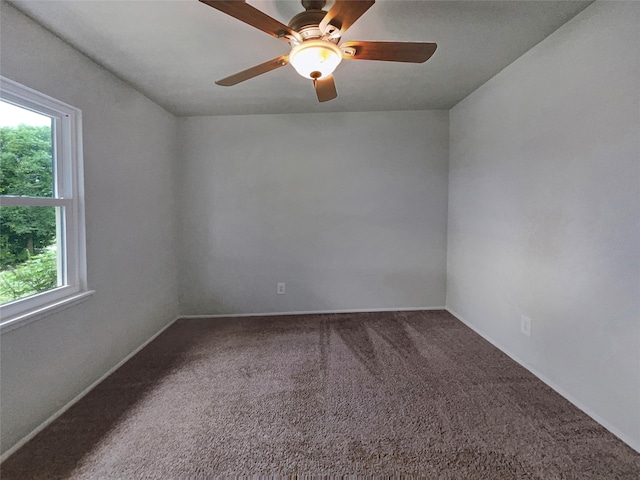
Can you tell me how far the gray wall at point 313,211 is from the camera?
9.98 feet

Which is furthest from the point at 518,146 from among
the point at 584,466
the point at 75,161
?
the point at 75,161

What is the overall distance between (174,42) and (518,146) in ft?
8.11

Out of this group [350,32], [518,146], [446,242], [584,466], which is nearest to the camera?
[584,466]

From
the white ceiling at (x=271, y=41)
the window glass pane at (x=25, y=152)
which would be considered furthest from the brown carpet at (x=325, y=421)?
the white ceiling at (x=271, y=41)

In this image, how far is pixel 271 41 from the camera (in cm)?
173

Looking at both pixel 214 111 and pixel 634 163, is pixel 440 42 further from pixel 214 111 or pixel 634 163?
pixel 214 111

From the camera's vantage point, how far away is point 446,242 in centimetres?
317

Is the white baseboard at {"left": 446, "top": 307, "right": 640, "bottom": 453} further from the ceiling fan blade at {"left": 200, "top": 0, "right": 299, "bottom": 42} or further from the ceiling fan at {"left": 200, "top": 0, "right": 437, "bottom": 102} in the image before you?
the ceiling fan blade at {"left": 200, "top": 0, "right": 299, "bottom": 42}

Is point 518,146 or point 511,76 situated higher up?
point 511,76

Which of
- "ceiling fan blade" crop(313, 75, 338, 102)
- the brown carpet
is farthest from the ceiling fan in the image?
the brown carpet

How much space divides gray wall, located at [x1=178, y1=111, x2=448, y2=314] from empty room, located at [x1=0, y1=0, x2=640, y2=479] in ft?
0.12

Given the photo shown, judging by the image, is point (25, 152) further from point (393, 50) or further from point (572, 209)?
point (572, 209)

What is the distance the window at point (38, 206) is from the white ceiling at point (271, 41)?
498 millimetres

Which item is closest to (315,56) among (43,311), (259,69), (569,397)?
(259,69)
